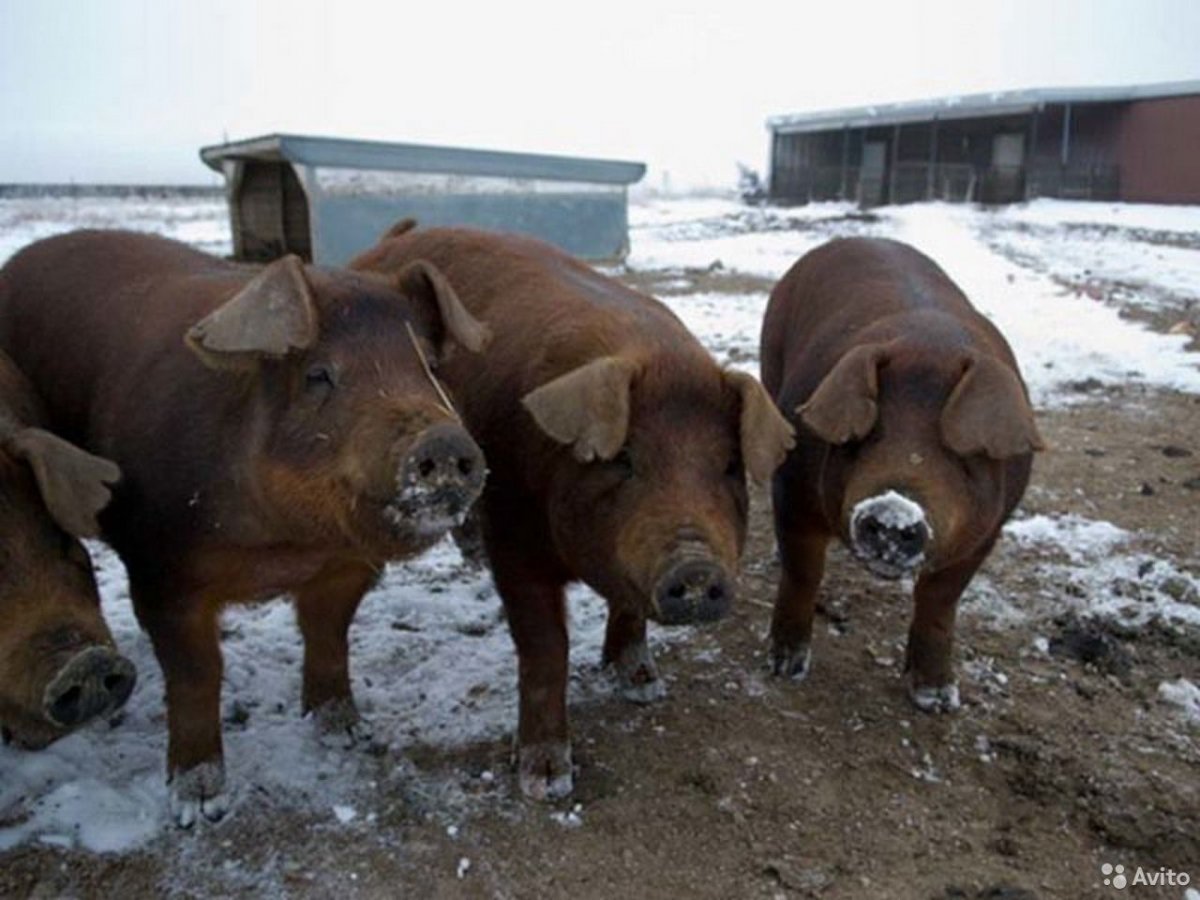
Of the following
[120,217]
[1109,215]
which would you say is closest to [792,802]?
[1109,215]

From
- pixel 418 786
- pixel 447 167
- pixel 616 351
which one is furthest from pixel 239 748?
pixel 447 167

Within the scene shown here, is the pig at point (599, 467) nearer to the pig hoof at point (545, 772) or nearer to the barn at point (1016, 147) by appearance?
the pig hoof at point (545, 772)

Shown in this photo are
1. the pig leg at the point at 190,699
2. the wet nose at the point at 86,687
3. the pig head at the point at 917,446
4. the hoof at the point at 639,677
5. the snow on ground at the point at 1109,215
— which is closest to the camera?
the wet nose at the point at 86,687

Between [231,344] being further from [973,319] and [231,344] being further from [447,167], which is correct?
[447,167]

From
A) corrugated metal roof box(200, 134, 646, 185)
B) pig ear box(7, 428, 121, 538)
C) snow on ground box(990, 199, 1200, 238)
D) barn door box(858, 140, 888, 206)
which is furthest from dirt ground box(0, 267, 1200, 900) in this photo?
barn door box(858, 140, 888, 206)

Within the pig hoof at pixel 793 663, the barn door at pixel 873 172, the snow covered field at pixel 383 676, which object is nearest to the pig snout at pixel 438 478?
the snow covered field at pixel 383 676

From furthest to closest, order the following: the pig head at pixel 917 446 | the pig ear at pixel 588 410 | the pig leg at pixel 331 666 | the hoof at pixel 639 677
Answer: the hoof at pixel 639 677
the pig leg at pixel 331 666
the pig head at pixel 917 446
the pig ear at pixel 588 410

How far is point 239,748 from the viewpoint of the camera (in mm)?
3916

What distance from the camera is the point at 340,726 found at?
4004 millimetres

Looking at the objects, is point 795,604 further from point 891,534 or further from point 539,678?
point 539,678

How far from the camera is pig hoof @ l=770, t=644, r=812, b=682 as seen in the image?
4539 millimetres

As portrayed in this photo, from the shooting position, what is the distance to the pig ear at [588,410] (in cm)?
314

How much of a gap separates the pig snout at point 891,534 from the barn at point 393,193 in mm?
10055

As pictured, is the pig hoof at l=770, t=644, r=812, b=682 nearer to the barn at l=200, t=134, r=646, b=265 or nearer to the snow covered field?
the snow covered field
